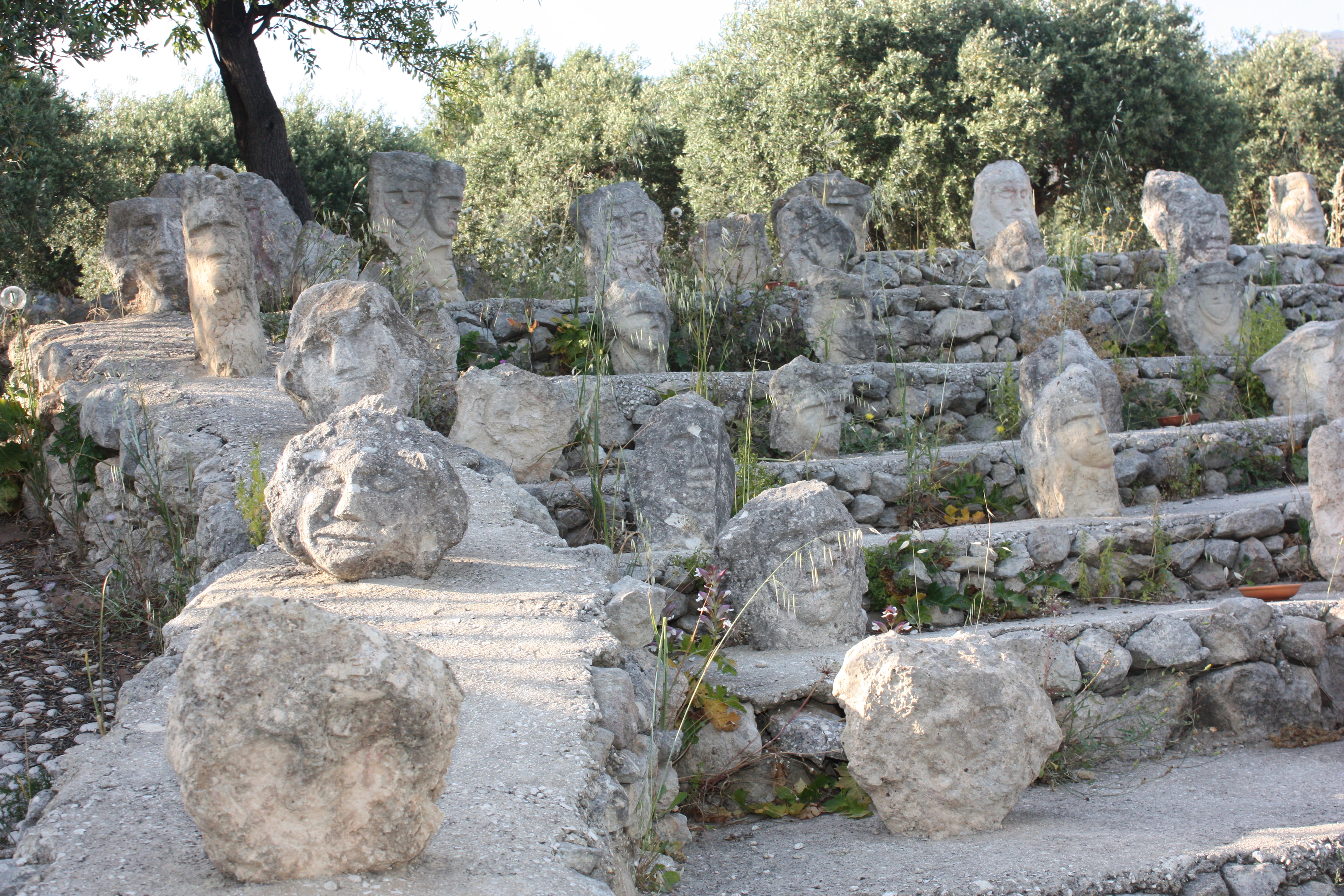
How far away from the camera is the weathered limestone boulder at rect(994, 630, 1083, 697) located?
4426 mm

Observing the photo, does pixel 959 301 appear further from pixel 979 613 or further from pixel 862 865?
pixel 862 865

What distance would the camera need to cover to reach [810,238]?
10.2 meters

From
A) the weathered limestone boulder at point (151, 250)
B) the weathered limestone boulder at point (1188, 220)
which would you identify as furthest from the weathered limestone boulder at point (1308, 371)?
the weathered limestone boulder at point (151, 250)

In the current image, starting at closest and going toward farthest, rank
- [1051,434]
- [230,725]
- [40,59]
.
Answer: [230,725] → [1051,434] → [40,59]

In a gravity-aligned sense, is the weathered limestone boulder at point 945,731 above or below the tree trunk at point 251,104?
below

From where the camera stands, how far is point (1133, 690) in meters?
4.61

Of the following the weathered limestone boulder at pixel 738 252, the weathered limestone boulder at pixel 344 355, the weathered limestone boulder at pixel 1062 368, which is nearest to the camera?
the weathered limestone boulder at pixel 344 355

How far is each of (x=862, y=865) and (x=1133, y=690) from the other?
2.03 meters

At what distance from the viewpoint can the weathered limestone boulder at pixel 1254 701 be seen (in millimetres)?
4609

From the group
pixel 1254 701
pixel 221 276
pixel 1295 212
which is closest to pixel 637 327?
pixel 221 276

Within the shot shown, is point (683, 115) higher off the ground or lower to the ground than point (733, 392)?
higher

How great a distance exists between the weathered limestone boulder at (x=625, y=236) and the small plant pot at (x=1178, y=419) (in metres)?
4.61

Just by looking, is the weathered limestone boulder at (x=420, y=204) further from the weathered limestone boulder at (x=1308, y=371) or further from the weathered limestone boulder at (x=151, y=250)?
the weathered limestone boulder at (x=1308, y=371)

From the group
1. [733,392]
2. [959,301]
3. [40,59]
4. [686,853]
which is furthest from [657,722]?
[959,301]
